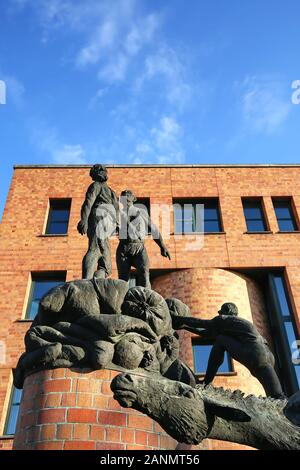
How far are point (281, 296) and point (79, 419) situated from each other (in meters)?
10.9

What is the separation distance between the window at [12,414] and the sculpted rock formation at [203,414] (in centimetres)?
947

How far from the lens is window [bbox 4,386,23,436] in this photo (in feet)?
35.9

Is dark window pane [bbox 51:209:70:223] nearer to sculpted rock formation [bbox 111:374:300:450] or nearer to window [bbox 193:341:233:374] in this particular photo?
window [bbox 193:341:233:374]

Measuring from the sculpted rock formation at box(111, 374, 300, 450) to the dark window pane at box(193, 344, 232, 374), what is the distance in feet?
30.4

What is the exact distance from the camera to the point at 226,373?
11.3 metres

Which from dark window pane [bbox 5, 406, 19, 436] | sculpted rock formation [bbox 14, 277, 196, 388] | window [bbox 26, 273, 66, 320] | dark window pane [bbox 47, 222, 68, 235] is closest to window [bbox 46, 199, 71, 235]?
dark window pane [bbox 47, 222, 68, 235]

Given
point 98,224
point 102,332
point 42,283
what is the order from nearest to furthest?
point 102,332 → point 98,224 → point 42,283

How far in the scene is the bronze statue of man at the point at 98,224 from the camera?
616cm

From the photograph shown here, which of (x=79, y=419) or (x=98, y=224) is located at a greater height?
(x=98, y=224)

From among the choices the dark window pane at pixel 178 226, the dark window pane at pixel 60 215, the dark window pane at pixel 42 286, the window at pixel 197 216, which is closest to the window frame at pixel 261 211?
the window at pixel 197 216

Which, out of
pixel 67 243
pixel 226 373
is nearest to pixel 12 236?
pixel 67 243

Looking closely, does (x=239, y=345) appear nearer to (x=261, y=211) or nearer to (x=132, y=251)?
(x=132, y=251)

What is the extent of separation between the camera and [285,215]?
1594 centimetres

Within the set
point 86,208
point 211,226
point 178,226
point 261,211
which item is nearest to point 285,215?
point 261,211
